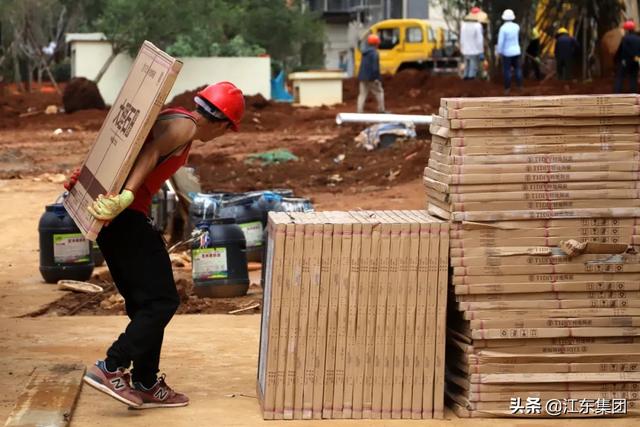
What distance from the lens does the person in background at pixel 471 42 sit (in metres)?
36.5

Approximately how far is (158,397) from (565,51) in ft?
104

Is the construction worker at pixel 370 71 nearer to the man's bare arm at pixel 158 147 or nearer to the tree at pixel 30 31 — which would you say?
the tree at pixel 30 31

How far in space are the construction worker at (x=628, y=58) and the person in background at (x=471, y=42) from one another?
5421mm

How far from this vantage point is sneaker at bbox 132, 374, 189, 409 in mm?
7297

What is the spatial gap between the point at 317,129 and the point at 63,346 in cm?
2358

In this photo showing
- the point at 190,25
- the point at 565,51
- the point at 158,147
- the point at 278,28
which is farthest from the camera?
the point at 278,28

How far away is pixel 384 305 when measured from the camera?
7.05 metres

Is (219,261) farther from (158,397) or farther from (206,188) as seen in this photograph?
(206,188)

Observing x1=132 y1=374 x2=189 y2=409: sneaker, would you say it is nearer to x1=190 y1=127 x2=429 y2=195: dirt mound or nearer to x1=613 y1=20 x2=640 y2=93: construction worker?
x1=190 y1=127 x2=429 y2=195: dirt mound

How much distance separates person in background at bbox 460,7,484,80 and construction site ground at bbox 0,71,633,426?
2.26 feet

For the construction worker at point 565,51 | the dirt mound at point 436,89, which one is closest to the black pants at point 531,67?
the dirt mound at point 436,89

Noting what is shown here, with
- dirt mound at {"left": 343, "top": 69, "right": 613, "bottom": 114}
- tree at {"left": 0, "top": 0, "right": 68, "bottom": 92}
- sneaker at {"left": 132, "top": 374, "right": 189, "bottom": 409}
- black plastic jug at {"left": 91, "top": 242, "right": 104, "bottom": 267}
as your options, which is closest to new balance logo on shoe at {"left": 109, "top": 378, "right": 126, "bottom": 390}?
sneaker at {"left": 132, "top": 374, "right": 189, "bottom": 409}

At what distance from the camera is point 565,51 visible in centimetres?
3753

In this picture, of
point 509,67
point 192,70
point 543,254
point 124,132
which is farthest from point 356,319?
point 192,70
